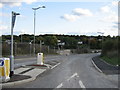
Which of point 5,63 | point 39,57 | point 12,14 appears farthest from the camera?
point 39,57

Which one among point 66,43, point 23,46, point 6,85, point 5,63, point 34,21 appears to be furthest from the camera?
point 66,43

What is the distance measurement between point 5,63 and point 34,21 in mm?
36144

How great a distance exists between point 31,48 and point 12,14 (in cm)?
4236

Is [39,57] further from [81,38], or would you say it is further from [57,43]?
[81,38]

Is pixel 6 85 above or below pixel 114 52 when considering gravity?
below

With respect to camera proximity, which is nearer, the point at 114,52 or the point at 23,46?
the point at 114,52

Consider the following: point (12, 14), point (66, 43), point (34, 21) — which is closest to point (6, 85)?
point (12, 14)

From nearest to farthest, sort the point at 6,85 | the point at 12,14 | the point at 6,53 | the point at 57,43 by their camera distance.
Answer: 1. the point at 6,85
2. the point at 12,14
3. the point at 6,53
4. the point at 57,43

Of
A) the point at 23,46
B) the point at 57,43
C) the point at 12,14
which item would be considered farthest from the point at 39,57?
the point at 57,43

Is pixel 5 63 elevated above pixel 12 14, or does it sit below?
below

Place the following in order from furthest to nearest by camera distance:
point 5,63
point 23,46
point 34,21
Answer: point 23,46, point 34,21, point 5,63

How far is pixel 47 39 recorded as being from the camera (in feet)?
380

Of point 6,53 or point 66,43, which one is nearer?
point 6,53

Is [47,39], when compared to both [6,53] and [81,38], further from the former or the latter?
[6,53]
